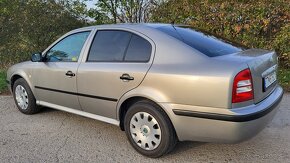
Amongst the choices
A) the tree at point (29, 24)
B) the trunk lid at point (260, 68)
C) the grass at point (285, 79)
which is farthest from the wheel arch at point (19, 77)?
the grass at point (285, 79)

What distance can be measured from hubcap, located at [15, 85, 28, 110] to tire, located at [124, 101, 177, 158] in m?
2.18

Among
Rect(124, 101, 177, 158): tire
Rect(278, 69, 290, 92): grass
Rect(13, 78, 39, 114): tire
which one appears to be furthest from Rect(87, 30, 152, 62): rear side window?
Rect(278, 69, 290, 92): grass

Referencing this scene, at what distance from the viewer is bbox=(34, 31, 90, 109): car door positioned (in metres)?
4.25

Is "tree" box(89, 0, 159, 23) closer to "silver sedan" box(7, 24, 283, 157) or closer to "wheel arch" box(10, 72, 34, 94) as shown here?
"wheel arch" box(10, 72, 34, 94)

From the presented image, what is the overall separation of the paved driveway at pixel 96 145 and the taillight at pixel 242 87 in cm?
81

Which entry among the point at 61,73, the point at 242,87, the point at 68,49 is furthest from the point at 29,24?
the point at 242,87

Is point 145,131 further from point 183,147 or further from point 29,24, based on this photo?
point 29,24

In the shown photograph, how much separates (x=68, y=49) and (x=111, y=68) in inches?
40.4

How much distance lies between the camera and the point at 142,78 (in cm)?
344

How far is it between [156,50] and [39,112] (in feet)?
8.73

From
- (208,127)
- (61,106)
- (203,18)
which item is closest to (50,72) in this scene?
(61,106)

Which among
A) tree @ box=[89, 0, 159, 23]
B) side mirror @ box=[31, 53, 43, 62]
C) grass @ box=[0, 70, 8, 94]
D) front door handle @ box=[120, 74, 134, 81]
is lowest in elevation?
grass @ box=[0, 70, 8, 94]

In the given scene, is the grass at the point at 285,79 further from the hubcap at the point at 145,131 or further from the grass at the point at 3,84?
the grass at the point at 3,84

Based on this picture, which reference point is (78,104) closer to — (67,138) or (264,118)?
(67,138)
